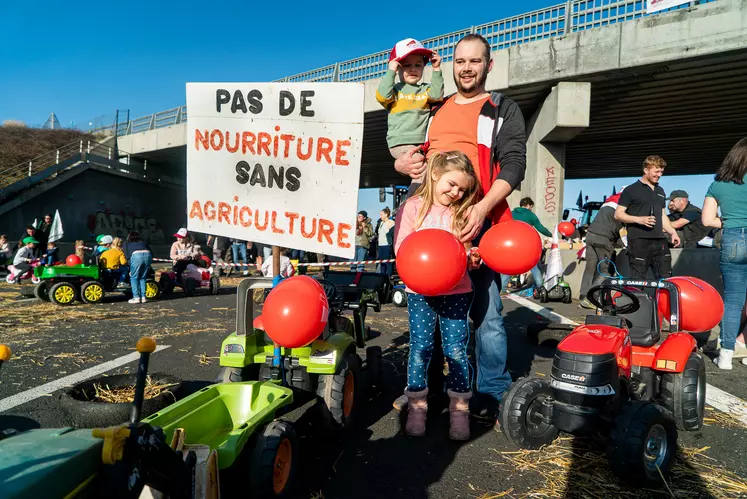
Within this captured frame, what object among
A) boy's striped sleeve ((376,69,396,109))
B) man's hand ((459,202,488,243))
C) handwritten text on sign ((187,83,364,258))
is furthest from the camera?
boy's striped sleeve ((376,69,396,109))

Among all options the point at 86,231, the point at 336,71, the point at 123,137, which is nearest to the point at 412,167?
the point at 336,71

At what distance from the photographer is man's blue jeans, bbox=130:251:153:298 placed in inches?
365

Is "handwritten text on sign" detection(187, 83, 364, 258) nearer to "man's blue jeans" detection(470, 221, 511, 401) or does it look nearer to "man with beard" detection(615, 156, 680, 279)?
"man's blue jeans" detection(470, 221, 511, 401)

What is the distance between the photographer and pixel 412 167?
2.90m

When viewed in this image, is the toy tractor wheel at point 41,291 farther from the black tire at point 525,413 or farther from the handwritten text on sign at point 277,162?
the black tire at point 525,413

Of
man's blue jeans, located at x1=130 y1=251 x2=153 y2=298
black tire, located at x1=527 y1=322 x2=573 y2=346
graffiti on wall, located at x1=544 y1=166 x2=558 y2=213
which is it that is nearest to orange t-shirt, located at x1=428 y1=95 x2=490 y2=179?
black tire, located at x1=527 y1=322 x2=573 y2=346

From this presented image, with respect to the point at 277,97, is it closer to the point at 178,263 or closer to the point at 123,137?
the point at 178,263

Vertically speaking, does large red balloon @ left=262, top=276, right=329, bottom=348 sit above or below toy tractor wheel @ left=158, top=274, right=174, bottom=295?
above

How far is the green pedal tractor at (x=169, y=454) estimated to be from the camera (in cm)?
107

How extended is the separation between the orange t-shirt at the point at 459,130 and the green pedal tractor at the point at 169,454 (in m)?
1.72

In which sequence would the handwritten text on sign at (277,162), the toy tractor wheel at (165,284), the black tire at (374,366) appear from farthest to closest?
the toy tractor wheel at (165,284) < the black tire at (374,366) < the handwritten text on sign at (277,162)

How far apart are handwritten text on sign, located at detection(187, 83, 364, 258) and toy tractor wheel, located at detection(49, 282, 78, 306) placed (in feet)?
23.6

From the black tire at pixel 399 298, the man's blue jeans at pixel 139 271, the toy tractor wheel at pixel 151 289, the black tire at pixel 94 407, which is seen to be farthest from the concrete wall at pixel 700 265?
the toy tractor wheel at pixel 151 289

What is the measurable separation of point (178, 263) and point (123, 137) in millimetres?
23624
